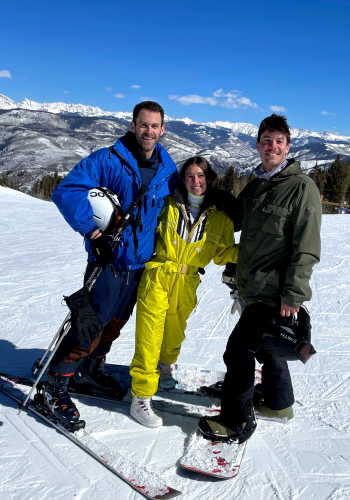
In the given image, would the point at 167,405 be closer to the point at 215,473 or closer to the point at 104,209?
the point at 215,473

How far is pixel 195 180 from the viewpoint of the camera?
2906mm

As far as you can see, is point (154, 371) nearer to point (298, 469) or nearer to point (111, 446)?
point (111, 446)

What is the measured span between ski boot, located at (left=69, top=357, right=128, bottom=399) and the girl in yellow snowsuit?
1.42ft

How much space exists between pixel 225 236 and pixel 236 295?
0.47 m

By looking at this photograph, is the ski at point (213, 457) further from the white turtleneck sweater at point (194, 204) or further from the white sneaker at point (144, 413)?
the white turtleneck sweater at point (194, 204)

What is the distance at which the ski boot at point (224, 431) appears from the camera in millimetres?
2736

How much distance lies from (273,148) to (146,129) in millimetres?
922

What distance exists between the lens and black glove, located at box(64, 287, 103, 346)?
9.11ft

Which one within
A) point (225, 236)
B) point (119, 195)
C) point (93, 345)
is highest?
point (119, 195)

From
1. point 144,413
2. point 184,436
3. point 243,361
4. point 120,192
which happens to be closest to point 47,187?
point 120,192

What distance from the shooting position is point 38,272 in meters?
7.19

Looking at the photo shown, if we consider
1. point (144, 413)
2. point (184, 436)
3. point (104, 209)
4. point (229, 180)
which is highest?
point (229, 180)

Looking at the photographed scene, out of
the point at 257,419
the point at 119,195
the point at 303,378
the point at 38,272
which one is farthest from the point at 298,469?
the point at 38,272

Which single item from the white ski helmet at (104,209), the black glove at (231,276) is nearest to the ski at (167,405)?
the black glove at (231,276)
